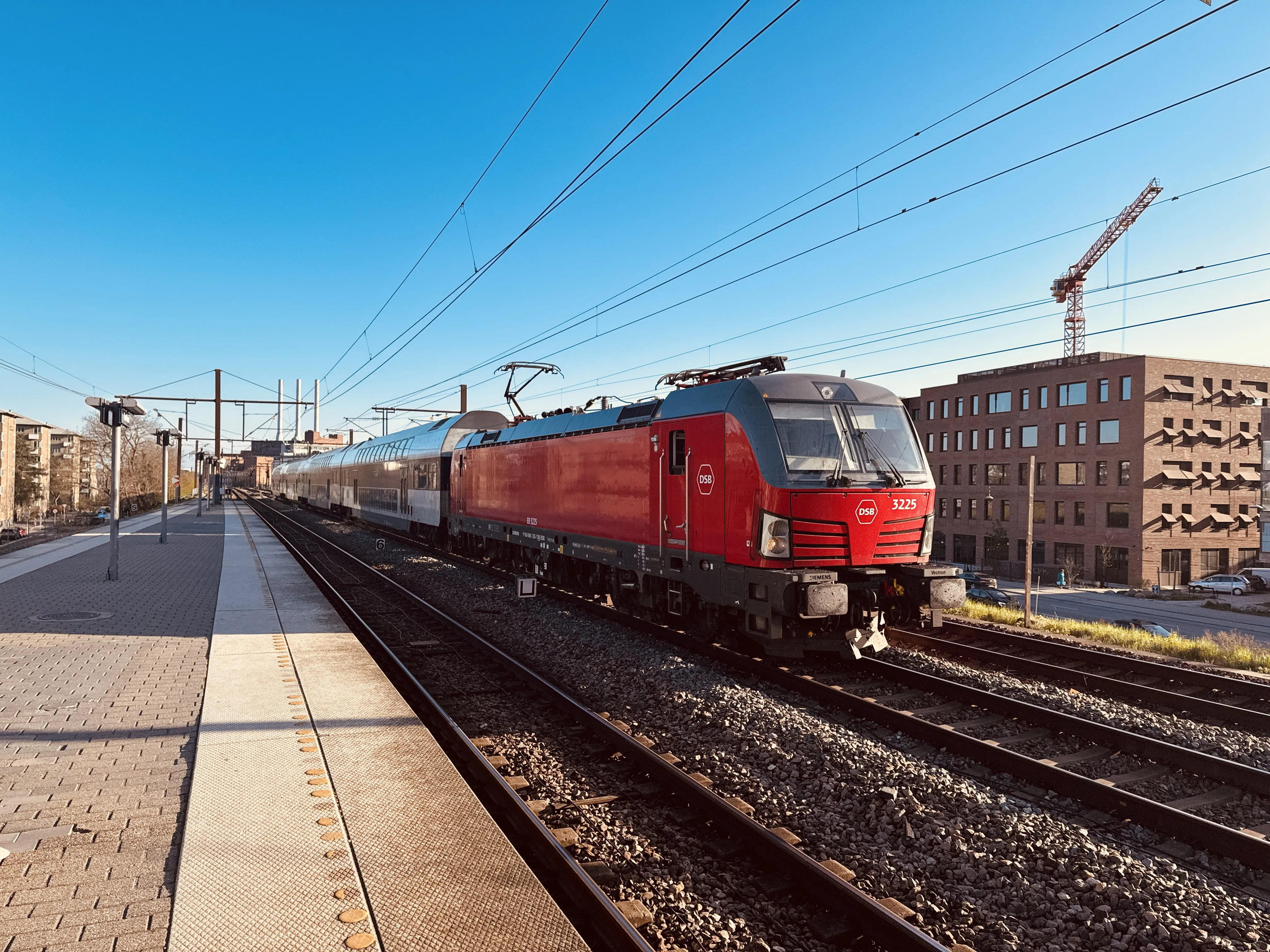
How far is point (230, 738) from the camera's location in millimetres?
6305

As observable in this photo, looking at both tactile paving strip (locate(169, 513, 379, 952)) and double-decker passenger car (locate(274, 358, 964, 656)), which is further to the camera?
double-decker passenger car (locate(274, 358, 964, 656))

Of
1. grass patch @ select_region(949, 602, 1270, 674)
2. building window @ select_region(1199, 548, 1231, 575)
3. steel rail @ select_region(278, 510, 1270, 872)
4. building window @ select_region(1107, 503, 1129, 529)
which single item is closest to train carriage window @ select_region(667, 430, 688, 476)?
steel rail @ select_region(278, 510, 1270, 872)

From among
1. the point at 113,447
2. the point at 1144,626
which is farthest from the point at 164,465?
the point at 1144,626

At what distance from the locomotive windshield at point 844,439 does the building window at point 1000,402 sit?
50490 millimetres

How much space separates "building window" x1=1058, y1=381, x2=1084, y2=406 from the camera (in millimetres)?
49906

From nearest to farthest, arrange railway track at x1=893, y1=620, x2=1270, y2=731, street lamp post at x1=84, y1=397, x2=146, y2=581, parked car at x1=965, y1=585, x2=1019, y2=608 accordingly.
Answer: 1. railway track at x1=893, y1=620, x2=1270, y2=731
2. street lamp post at x1=84, y1=397, x2=146, y2=581
3. parked car at x1=965, y1=585, x2=1019, y2=608

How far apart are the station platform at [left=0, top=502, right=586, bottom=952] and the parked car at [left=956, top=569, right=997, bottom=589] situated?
2923 cm

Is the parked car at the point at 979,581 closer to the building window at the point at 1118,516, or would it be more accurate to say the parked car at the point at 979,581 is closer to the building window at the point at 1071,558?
the building window at the point at 1071,558

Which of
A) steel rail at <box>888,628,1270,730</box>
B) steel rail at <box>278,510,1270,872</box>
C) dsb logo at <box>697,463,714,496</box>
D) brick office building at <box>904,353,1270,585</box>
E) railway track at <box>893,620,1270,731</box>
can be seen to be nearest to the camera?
steel rail at <box>278,510,1270,872</box>

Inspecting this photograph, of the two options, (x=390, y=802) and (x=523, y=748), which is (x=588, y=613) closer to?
(x=523, y=748)

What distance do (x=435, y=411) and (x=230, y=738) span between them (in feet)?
125

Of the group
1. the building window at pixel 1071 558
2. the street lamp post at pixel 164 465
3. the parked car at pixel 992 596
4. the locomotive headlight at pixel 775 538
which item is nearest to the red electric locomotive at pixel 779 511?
the locomotive headlight at pixel 775 538

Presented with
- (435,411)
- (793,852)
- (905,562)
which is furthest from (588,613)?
(435,411)

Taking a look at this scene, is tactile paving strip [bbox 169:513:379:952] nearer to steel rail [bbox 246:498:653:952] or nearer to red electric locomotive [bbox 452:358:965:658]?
steel rail [bbox 246:498:653:952]
